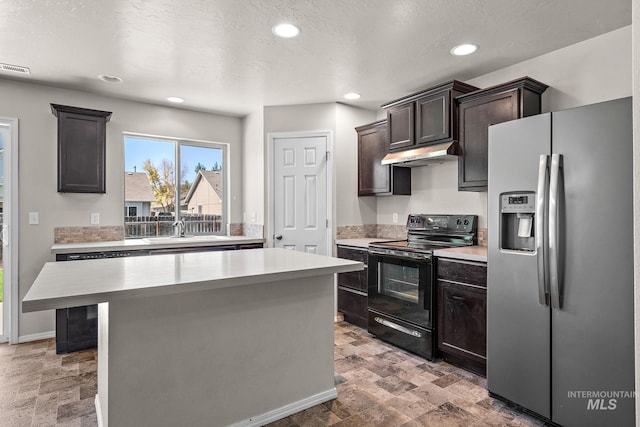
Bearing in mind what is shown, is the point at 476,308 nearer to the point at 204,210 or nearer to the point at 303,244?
the point at 303,244

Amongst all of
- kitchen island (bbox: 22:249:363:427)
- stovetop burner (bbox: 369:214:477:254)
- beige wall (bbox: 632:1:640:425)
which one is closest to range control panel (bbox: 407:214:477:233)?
stovetop burner (bbox: 369:214:477:254)

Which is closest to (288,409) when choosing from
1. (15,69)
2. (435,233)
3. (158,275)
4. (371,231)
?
(158,275)

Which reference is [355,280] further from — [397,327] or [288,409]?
[288,409]

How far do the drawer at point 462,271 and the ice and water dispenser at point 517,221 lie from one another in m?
0.38

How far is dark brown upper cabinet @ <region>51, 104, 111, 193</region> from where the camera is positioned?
139 inches

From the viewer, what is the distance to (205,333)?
6.36 feet

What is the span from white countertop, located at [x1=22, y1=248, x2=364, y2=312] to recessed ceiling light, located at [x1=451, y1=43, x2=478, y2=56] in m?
1.88

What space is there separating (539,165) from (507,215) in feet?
1.23

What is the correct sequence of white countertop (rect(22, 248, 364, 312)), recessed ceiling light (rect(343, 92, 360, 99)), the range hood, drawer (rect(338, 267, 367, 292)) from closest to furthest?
white countertop (rect(22, 248, 364, 312)), the range hood, drawer (rect(338, 267, 367, 292)), recessed ceiling light (rect(343, 92, 360, 99))

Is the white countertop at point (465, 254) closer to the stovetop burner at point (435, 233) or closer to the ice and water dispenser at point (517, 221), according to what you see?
the stovetop burner at point (435, 233)

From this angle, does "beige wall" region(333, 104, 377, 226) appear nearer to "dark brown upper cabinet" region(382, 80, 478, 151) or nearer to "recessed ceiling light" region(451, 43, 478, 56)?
"dark brown upper cabinet" region(382, 80, 478, 151)

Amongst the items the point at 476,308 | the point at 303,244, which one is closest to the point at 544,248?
the point at 476,308

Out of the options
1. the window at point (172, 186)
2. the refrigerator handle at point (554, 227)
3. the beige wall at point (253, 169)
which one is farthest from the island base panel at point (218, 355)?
the window at point (172, 186)

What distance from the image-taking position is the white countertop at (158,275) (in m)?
1.45
